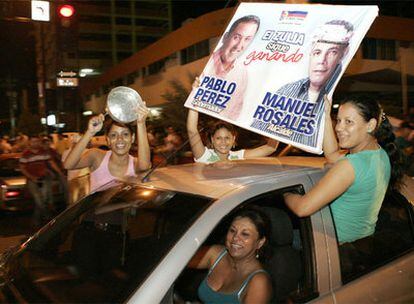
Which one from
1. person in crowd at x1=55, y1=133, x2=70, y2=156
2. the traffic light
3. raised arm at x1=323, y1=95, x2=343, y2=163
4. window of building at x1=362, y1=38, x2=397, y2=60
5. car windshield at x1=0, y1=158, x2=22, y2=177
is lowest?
car windshield at x1=0, y1=158, x2=22, y2=177

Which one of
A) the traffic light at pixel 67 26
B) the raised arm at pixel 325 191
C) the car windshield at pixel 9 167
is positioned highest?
the traffic light at pixel 67 26

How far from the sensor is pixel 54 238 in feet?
7.96

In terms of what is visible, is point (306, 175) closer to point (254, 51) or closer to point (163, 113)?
point (254, 51)

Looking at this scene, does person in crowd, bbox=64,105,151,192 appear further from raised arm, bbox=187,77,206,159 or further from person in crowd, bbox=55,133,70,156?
person in crowd, bbox=55,133,70,156

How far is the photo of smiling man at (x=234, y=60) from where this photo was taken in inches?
96.7

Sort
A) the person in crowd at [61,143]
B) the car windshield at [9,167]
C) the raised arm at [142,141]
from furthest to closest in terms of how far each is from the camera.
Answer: the person in crowd at [61,143]
the car windshield at [9,167]
the raised arm at [142,141]

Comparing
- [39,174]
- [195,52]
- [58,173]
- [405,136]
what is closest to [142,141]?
[405,136]

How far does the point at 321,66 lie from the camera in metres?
2.24

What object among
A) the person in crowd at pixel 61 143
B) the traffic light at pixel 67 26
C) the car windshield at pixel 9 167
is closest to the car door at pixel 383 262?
the traffic light at pixel 67 26

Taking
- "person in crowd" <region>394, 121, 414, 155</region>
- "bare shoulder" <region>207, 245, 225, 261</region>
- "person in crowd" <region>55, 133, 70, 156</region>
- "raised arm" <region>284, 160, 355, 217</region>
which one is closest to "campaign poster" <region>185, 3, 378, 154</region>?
"raised arm" <region>284, 160, 355, 217</region>

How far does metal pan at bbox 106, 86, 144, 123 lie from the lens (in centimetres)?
271

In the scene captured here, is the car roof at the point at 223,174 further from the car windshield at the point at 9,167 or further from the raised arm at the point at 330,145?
the car windshield at the point at 9,167

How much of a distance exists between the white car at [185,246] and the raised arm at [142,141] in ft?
1.42

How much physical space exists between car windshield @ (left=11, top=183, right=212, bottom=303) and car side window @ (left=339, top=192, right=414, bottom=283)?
83cm
